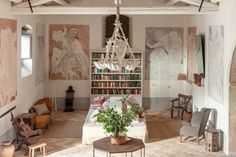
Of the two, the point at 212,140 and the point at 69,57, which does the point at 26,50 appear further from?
the point at 212,140

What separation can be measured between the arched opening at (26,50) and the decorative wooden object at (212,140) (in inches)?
221

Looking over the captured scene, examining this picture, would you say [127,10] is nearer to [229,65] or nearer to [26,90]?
[229,65]

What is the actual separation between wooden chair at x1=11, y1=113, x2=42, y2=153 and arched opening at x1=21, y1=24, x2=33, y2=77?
2.76m

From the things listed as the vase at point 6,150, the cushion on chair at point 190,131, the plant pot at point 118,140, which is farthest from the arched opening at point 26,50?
the plant pot at point 118,140

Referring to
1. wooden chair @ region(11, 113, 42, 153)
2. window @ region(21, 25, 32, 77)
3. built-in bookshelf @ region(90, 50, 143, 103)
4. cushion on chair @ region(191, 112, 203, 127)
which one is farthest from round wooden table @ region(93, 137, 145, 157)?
built-in bookshelf @ region(90, 50, 143, 103)

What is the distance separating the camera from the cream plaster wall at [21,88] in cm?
900

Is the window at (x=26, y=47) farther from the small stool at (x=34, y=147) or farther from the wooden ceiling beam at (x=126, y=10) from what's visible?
the small stool at (x=34, y=147)

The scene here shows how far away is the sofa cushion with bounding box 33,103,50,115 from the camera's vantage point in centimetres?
1129

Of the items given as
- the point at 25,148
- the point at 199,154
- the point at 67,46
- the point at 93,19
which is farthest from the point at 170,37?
the point at 25,148

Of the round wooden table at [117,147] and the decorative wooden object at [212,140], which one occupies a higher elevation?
the round wooden table at [117,147]

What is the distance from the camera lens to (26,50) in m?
11.8

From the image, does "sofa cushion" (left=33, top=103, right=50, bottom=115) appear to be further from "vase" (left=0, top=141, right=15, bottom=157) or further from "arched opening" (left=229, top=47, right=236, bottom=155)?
"arched opening" (left=229, top=47, right=236, bottom=155)

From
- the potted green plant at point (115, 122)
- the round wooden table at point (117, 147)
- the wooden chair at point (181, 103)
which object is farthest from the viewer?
the wooden chair at point (181, 103)

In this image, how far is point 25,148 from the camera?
9.10 meters
